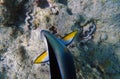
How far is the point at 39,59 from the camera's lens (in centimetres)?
164

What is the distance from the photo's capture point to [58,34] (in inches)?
112

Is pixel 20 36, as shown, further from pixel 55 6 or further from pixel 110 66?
pixel 110 66

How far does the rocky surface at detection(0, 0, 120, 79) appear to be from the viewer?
8.79 feet

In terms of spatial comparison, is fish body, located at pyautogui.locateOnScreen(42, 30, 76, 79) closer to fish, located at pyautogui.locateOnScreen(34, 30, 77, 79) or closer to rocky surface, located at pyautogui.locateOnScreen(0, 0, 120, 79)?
fish, located at pyautogui.locateOnScreen(34, 30, 77, 79)

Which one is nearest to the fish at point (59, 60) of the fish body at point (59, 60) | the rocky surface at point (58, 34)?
the fish body at point (59, 60)

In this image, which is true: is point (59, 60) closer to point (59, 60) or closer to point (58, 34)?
point (59, 60)

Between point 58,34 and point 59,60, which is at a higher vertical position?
point 58,34

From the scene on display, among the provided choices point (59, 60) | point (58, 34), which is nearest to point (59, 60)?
point (59, 60)

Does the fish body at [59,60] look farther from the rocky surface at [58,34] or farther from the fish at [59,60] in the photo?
the rocky surface at [58,34]

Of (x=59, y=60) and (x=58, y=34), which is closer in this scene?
(x=59, y=60)

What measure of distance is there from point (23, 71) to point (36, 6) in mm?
1018

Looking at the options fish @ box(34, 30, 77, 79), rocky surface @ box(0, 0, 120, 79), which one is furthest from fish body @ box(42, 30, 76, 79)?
rocky surface @ box(0, 0, 120, 79)

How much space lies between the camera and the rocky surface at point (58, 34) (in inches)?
105

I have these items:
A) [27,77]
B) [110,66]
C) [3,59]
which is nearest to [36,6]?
[3,59]
